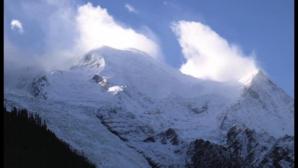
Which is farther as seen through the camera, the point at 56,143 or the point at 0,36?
the point at 56,143

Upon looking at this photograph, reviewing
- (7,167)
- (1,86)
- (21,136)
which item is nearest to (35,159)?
(21,136)

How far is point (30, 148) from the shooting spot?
135375mm

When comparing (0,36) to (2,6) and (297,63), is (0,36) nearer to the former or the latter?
(2,6)

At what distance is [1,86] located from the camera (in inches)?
749

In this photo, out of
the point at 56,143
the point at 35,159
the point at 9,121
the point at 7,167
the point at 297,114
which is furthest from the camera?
the point at 56,143

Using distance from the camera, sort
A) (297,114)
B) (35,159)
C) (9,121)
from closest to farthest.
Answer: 1. (297,114)
2. (35,159)
3. (9,121)

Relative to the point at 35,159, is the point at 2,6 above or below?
below

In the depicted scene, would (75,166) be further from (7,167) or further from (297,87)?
(297,87)

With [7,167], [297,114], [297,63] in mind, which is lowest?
[297,114]

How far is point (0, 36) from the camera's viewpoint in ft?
60.6

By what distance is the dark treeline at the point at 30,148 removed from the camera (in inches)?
5202

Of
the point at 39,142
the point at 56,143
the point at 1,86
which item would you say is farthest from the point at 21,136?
the point at 1,86

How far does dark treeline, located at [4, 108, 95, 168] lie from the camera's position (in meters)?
132

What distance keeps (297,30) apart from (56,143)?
489 feet
